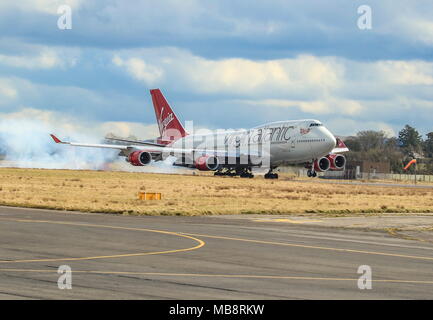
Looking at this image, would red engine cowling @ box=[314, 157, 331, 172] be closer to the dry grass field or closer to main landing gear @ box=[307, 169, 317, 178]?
main landing gear @ box=[307, 169, 317, 178]

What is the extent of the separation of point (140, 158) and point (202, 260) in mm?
61232

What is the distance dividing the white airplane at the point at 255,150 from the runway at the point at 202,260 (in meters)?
43.8

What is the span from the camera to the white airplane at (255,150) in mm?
74500

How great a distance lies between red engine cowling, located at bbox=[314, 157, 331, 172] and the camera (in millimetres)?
78688

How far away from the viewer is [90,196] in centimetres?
4625

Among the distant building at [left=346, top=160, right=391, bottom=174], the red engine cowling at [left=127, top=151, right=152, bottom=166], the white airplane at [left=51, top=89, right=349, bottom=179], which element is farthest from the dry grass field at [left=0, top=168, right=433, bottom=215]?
the distant building at [left=346, top=160, right=391, bottom=174]

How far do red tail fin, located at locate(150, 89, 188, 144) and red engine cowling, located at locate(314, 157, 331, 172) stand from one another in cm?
2182

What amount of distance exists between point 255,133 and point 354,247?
57169 mm

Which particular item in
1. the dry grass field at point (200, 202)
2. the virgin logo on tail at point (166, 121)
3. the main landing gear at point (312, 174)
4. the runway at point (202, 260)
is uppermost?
the virgin logo on tail at point (166, 121)

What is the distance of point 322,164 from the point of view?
7944 cm

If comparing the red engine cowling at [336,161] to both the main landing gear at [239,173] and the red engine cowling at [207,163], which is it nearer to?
Result: the main landing gear at [239,173]

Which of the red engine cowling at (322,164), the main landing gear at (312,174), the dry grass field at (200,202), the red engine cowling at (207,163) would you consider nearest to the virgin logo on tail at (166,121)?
the red engine cowling at (207,163)

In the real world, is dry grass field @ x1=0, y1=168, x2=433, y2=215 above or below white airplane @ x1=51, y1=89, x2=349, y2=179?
below
